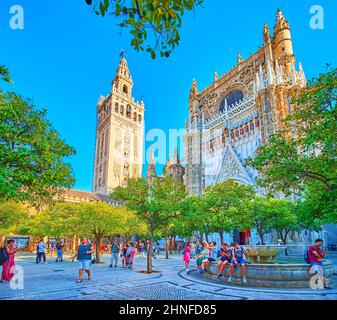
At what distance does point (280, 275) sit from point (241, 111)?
30.4 meters

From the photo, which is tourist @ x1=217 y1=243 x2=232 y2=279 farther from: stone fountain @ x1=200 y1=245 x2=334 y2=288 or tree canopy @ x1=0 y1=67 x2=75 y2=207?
tree canopy @ x1=0 y1=67 x2=75 y2=207

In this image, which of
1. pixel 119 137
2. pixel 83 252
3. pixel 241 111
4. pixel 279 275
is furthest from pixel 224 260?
pixel 119 137

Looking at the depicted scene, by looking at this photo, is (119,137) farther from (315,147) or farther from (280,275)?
(280,275)

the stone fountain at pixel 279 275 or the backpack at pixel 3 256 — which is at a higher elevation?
the backpack at pixel 3 256

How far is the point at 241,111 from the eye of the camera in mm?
36062

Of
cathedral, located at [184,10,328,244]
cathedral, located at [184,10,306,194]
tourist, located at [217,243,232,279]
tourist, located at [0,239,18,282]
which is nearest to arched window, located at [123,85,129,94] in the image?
cathedral, located at [184,10,328,244]

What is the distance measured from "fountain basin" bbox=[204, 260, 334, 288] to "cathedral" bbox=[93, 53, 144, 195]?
206ft

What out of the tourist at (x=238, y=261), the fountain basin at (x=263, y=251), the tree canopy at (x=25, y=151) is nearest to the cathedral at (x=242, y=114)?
the fountain basin at (x=263, y=251)

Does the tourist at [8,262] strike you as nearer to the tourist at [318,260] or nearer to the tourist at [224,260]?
the tourist at [224,260]

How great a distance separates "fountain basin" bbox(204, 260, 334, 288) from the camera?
27.5 feet

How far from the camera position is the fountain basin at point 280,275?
27.5ft

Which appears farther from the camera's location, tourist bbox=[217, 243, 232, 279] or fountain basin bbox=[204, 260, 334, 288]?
tourist bbox=[217, 243, 232, 279]

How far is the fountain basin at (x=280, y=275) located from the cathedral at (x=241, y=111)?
71.5 ft
